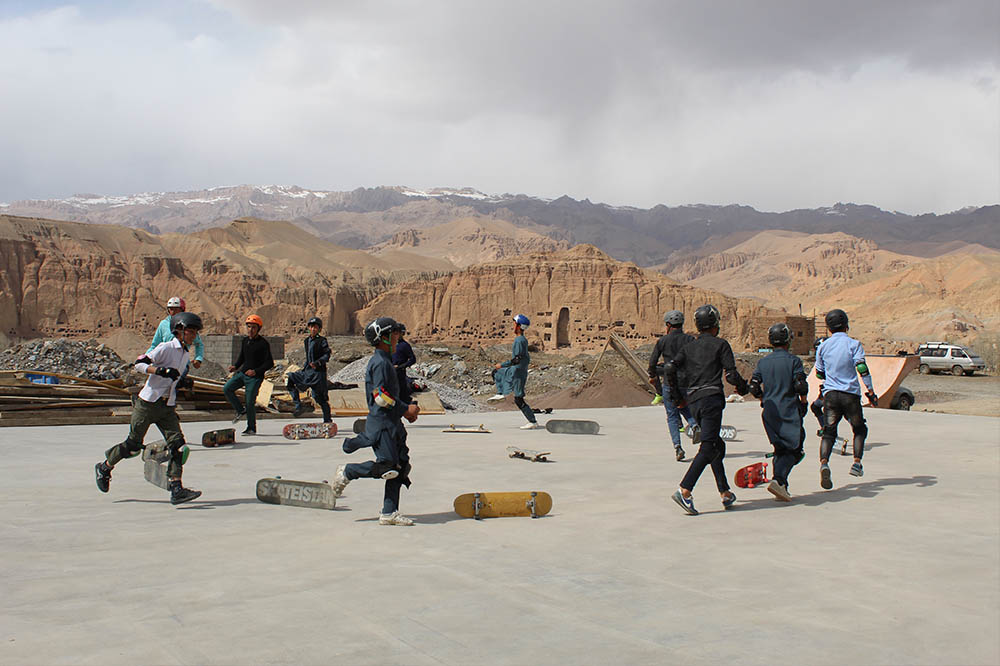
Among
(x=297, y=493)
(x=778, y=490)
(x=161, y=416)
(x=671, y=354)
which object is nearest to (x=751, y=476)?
(x=778, y=490)

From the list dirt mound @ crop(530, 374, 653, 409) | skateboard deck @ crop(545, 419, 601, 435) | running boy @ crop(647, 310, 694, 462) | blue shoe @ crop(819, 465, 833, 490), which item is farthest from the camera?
dirt mound @ crop(530, 374, 653, 409)

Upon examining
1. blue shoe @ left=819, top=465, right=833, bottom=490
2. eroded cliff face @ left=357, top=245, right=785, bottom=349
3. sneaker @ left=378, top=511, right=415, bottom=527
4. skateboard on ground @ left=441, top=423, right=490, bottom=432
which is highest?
eroded cliff face @ left=357, top=245, right=785, bottom=349

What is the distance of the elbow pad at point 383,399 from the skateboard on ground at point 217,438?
17.5 feet

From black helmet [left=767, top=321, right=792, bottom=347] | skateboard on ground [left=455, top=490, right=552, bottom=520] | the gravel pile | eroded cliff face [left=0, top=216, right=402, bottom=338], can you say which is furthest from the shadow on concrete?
eroded cliff face [left=0, top=216, right=402, bottom=338]

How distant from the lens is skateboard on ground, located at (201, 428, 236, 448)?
34.9 ft

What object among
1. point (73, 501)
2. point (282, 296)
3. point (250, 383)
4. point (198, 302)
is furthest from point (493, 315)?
point (73, 501)

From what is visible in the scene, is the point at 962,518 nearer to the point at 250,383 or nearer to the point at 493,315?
the point at 250,383

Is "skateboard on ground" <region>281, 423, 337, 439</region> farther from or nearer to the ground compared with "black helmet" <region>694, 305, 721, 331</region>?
nearer to the ground

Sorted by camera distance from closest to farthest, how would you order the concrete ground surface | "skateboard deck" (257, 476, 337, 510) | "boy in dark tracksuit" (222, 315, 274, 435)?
the concrete ground surface
"skateboard deck" (257, 476, 337, 510)
"boy in dark tracksuit" (222, 315, 274, 435)

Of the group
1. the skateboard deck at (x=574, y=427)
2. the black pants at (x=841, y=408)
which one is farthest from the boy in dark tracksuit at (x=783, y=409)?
the skateboard deck at (x=574, y=427)

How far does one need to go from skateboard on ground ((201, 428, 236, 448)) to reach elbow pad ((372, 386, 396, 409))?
17.5 ft

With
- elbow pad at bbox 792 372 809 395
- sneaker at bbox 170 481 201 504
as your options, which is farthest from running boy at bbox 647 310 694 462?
sneaker at bbox 170 481 201 504

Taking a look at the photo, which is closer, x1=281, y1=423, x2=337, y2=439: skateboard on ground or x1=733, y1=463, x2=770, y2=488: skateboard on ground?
x1=733, y1=463, x2=770, y2=488: skateboard on ground

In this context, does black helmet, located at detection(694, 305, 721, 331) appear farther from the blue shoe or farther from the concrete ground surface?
the blue shoe
